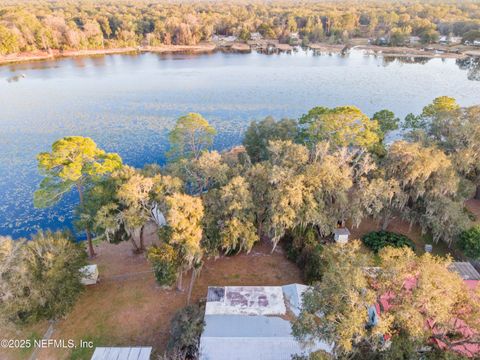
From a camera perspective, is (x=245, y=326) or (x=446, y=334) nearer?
(x=446, y=334)

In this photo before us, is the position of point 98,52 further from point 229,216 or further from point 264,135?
point 229,216

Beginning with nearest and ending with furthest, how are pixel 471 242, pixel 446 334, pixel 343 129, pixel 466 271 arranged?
pixel 446 334 < pixel 466 271 < pixel 471 242 < pixel 343 129

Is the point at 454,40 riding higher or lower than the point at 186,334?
higher

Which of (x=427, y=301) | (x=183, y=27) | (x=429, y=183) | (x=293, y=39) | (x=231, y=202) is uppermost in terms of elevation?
(x=183, y=27)

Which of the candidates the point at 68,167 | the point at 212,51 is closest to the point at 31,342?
the point at 68,167

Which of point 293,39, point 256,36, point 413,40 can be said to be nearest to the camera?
point 413,40

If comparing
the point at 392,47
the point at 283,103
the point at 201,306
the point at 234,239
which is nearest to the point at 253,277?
the point at 234,239

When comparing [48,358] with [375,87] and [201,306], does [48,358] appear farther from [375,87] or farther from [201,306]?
[375,87]
